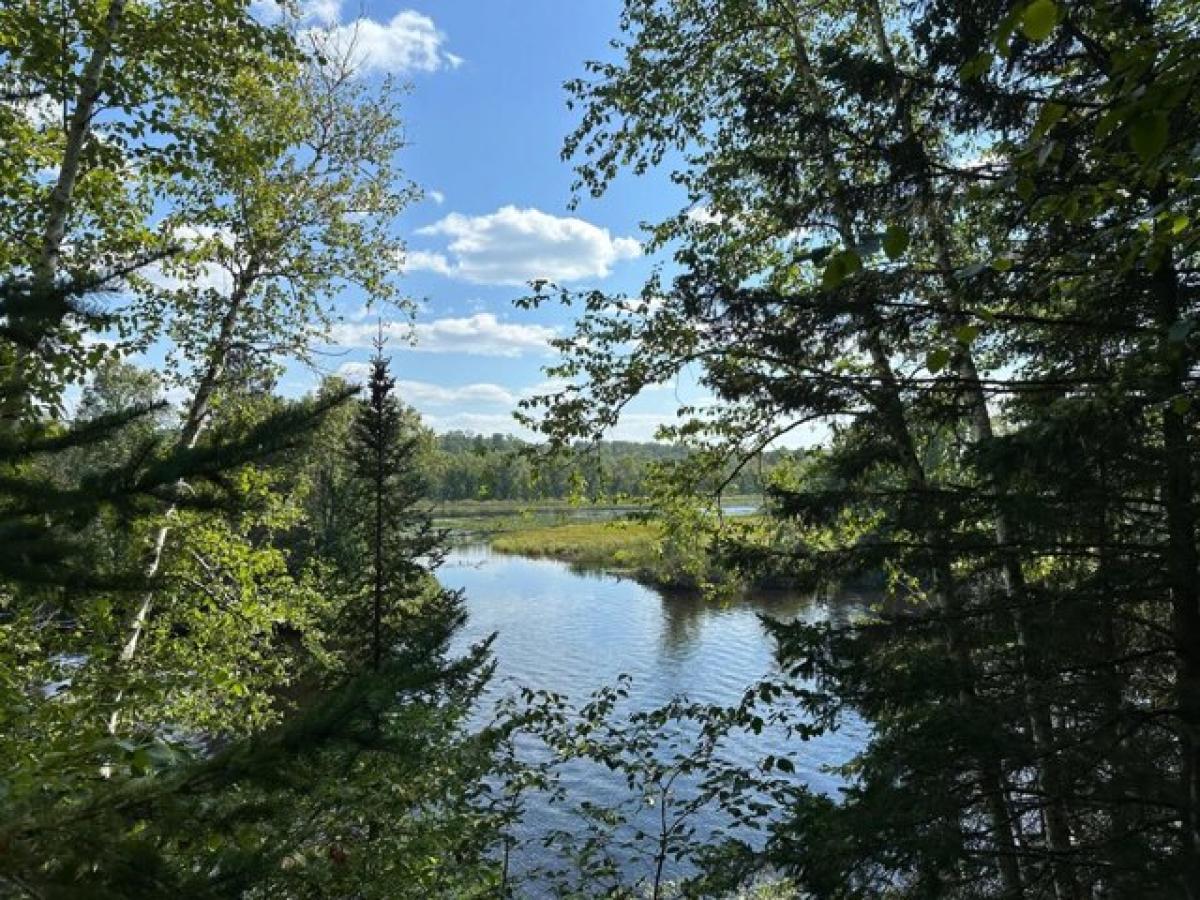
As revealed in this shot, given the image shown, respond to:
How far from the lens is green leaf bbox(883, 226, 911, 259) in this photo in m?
1.41

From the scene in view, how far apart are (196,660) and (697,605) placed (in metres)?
24.8

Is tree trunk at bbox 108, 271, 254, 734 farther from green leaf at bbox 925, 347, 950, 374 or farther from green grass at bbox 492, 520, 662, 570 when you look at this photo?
green grass at bbox 492, 520, 662, 570

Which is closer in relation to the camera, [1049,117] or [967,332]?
[1049,117]

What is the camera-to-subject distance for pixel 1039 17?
1277 mm

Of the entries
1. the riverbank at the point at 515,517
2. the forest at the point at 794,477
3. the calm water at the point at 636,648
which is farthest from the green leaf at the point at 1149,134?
the riverbank at the point at 515,517

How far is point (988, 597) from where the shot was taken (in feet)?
16.8

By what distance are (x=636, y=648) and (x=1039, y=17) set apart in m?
23.5

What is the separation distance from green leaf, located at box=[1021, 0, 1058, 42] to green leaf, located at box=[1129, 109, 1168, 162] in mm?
289

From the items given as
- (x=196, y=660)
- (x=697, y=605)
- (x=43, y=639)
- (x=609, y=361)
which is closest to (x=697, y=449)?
(x=609, y=361)

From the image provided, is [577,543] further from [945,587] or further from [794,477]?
[945,587]

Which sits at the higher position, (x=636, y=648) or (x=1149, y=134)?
(x=1149, y=134)

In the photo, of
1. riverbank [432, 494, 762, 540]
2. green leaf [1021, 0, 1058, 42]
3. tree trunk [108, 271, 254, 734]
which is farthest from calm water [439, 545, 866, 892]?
riverbank [432, 494, 762, 540]

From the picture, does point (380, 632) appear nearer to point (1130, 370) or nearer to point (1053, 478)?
point (1053, 478)

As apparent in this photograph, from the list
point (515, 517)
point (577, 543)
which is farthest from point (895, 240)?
point (515, 517)
